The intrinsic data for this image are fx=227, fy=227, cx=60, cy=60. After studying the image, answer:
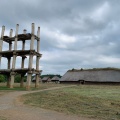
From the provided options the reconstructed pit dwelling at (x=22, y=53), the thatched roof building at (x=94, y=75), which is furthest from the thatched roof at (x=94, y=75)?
the reconstructed pit dwelling at (x=22, y=53)

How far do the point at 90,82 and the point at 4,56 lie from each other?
26071mm

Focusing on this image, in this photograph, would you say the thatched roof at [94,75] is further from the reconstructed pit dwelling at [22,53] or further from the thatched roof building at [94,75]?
the reconstructed pit dwelling at [22,53]

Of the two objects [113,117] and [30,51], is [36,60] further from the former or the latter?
[113,117]

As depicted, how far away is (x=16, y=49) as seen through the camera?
140ft

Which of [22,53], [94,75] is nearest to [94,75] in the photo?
[94,75]

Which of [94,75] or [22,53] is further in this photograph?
[94,75]

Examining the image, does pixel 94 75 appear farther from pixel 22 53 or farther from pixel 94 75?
pixel 22 53

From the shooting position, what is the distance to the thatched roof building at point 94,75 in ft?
194

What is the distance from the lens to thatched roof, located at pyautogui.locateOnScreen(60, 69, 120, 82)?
5923 centimetres

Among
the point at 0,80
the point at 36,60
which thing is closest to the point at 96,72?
the point at 36,60

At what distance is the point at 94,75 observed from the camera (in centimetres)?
6341

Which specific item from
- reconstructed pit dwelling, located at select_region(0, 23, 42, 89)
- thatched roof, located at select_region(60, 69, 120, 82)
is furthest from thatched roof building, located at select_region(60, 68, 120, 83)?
reconstructed pit dwelling, located at select_region(0, 23, 42, 89)

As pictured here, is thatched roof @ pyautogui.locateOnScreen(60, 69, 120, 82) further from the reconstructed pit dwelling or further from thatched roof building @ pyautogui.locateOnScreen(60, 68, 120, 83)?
the reconstructed pit dwelling

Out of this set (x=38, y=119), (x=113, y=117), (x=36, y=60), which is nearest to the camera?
(x=38, y=119)
